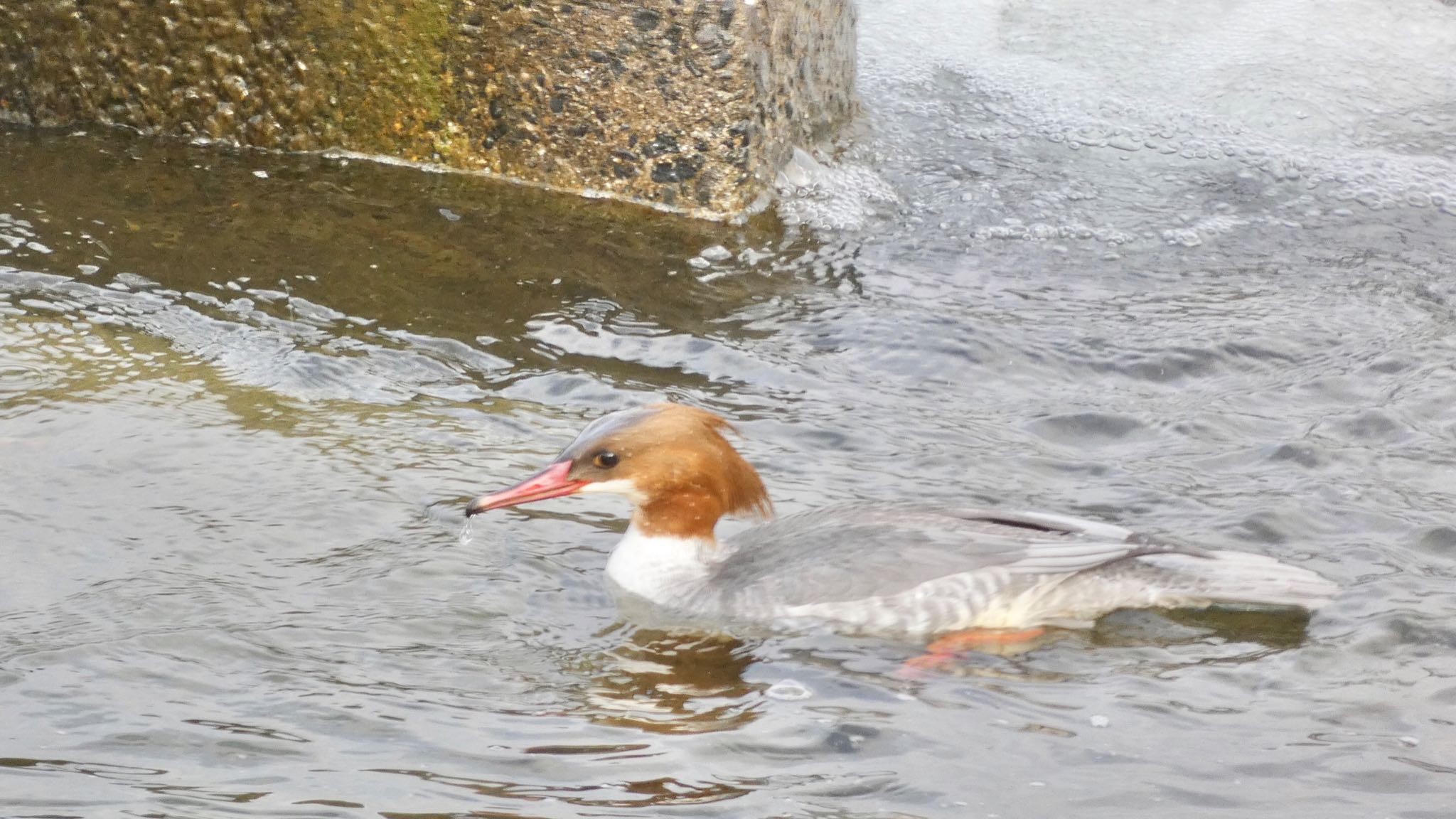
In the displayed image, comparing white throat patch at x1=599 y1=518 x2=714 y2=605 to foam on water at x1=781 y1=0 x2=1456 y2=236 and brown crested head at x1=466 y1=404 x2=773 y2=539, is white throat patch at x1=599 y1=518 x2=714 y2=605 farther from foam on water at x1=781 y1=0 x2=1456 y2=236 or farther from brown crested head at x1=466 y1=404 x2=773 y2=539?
foam on water at x1=781 y1=0 x2=1456 y2=236

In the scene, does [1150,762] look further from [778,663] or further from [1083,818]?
[778,663]

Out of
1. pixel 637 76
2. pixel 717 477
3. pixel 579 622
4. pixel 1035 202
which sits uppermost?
pixel 637 76

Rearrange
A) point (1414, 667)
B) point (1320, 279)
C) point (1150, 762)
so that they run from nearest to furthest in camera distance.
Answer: point (1150, 762) < point (1414, 667) < point (1320, 279)

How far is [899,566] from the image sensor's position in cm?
443

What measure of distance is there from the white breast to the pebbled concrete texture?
313cm

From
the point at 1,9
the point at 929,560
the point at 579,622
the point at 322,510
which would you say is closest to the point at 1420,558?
the point at 929,560

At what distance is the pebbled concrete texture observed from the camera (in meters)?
7.37

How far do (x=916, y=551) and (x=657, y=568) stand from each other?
29.8 inches

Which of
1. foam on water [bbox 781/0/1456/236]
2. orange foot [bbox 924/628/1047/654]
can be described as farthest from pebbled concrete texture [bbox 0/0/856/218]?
orange foot [bbox 924/628/1047/654]

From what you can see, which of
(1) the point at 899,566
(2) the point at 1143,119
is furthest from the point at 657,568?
(2) the point at 1143,119

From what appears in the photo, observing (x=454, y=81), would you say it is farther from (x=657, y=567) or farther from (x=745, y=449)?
(x=657, y=567)

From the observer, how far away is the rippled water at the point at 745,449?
11.7 ft

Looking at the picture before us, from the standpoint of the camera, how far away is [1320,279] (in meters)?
7.08

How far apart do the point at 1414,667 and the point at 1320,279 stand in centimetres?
340
